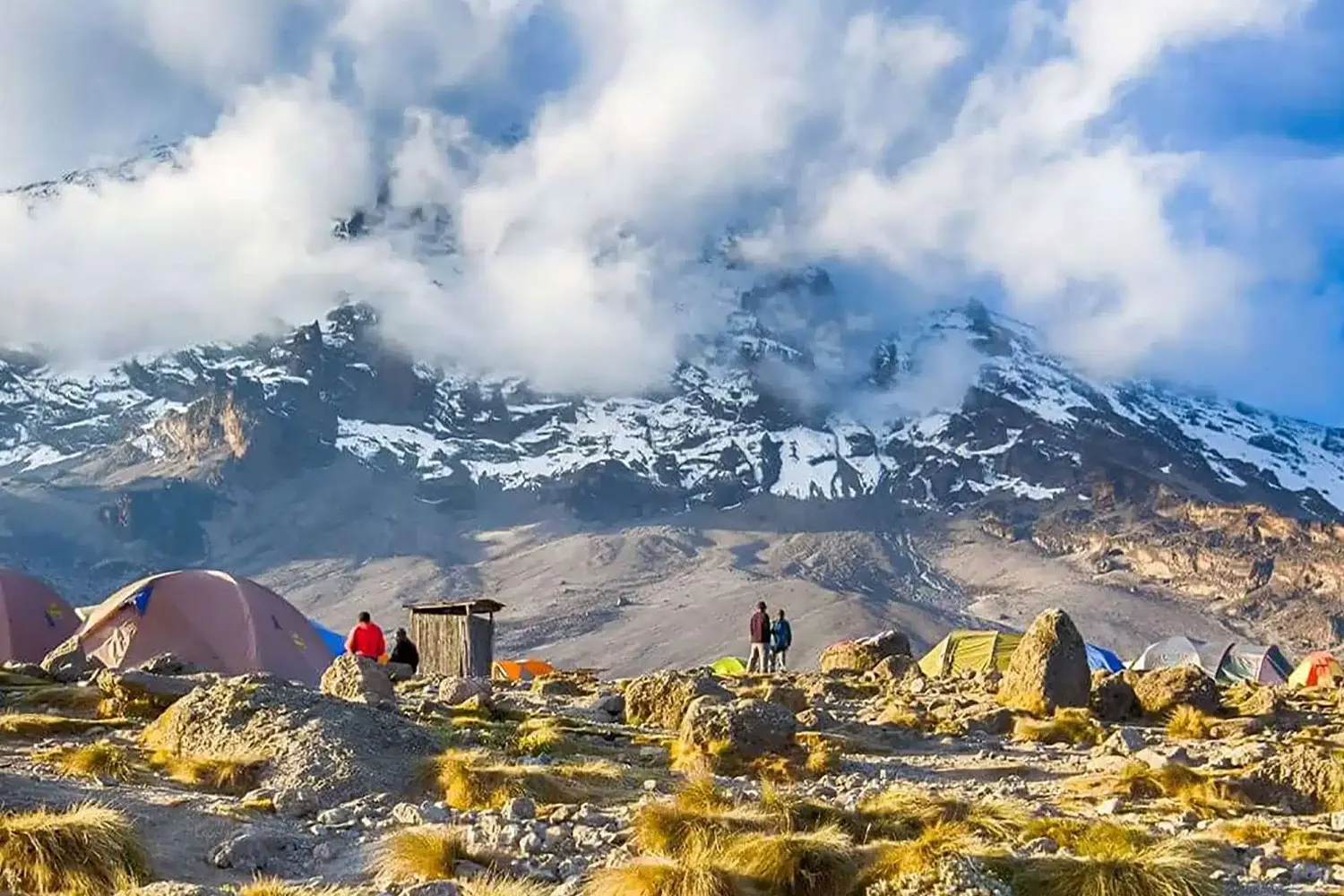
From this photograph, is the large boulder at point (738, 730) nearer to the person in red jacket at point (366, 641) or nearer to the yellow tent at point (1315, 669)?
the person in red jacket at point (366, 641)

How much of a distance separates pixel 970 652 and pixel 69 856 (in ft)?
151

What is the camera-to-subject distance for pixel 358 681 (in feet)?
51.1

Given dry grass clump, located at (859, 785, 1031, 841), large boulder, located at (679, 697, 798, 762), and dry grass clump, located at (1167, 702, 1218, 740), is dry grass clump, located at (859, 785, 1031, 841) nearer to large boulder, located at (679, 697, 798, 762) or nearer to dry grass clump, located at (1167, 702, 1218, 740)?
large boulder, located at (679, 697, 798, 762)

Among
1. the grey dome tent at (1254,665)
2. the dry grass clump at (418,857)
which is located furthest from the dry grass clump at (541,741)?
the grey dome tent at (1254,665)

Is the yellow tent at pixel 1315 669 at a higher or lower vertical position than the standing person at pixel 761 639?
lower

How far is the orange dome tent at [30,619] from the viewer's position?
89.1 feet

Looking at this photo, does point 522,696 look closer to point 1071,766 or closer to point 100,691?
point 100,691

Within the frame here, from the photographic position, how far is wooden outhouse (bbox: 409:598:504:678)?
32.4 meters

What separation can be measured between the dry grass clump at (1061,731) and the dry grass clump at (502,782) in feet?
26.1

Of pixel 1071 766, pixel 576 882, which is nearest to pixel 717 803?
pixel 576 882

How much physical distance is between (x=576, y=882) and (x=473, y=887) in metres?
0.78

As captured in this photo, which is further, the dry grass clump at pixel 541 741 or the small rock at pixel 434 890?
the dry grass clump at pixel 541 741

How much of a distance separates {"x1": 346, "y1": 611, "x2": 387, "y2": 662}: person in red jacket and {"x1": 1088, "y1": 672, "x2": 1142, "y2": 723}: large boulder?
1290 cm

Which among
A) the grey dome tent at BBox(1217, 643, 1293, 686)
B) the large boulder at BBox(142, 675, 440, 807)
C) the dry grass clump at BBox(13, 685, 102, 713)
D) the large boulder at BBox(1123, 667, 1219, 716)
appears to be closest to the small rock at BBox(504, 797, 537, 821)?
the large boulder at BBox(142, 675, 440, 807)
